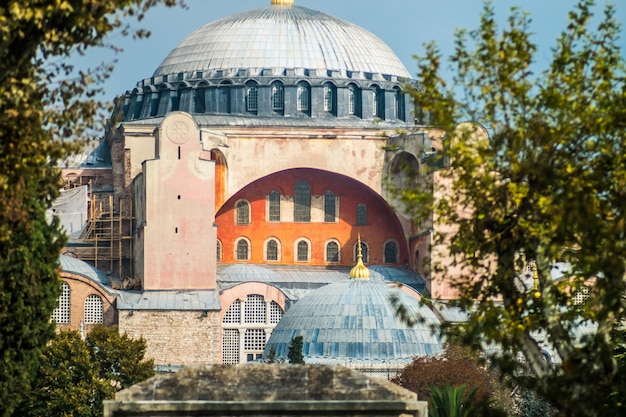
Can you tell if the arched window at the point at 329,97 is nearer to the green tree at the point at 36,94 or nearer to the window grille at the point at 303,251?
the window grille at the point at 303,251

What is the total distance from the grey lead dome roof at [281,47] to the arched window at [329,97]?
3.74 feet

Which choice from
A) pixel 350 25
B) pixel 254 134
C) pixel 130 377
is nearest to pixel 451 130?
pixel 130 377

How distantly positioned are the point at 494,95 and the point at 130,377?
1620 inches

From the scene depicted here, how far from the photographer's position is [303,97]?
85.7 m

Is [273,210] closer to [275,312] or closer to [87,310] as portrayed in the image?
[275,312]

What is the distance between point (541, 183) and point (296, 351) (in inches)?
1787

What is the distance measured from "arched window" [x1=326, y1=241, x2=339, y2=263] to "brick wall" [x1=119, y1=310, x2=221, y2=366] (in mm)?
9439

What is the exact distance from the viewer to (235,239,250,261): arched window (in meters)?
83.6

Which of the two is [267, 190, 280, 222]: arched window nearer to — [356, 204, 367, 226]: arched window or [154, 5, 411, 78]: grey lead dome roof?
[356, 204, 367, 226]: arched window

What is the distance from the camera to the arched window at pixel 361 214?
8412 centimetres

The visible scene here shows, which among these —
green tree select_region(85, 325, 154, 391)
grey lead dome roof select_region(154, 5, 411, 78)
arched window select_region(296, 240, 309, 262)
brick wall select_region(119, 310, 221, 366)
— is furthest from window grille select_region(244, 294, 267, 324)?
green tree select_region(85, 325, 154, 391)

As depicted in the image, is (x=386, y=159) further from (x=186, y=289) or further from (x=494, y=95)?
(x=494, y=95)

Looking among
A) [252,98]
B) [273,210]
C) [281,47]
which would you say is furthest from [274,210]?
[281,47]

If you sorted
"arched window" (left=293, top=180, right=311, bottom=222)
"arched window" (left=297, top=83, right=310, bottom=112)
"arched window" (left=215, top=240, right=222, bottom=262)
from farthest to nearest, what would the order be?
"arched window" (left=297, top=83, right=310, bottom=112) < "arched window" (left=293, top=180, right=311, bottom=222) < "arched window" (left=215, top=240, right=222, bottom=262)
